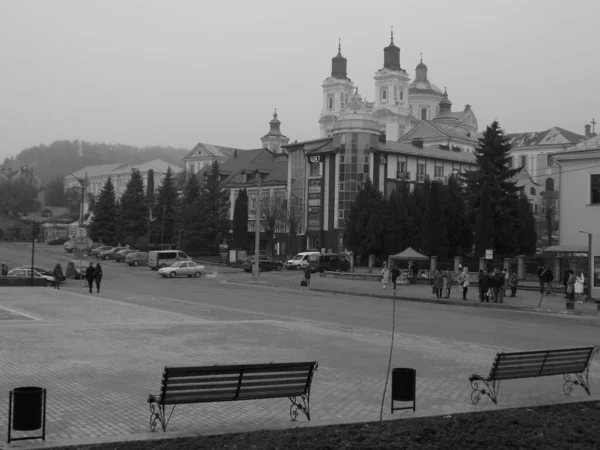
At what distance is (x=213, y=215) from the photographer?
8200 cm

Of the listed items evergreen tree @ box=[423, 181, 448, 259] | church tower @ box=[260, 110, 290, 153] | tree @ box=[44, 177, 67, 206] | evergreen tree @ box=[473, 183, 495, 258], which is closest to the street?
evergreen tree @ box=[473, 183, 495, 258]

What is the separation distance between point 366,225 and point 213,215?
90.3 ft

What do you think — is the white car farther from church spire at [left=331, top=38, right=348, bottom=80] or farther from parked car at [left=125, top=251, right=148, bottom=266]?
church spire at [left=331, top=38, right=348, bottom=80]

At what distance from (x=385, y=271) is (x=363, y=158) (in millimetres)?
40041

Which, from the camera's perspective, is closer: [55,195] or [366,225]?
[366,225]

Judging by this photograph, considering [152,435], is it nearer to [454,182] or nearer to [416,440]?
[416,440]

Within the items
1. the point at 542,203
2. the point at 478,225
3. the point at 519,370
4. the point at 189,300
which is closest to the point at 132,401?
the point at 519,370

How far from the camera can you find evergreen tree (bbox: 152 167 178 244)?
8931 centimetres

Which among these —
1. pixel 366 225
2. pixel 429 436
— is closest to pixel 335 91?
pixel 366 225

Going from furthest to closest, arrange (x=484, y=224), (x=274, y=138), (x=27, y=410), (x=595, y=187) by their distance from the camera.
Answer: (x=274, y=138)
(x=484, y=224)
(x=595, y=187)
(x=27, y=410)

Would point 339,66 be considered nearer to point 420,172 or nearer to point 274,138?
point 274,138

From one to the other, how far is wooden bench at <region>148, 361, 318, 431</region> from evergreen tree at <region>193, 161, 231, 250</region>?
71311 mm

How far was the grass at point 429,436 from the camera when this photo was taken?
7.74 meters

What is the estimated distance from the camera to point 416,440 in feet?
26.5
